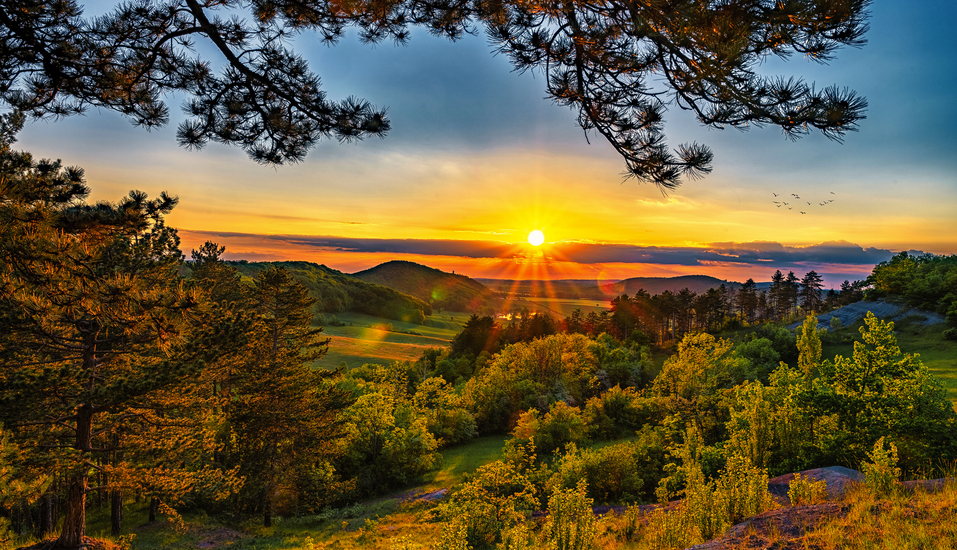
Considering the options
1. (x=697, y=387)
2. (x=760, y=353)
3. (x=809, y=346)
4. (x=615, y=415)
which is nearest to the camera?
(x=809, y=346)

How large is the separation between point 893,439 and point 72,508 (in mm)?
24078

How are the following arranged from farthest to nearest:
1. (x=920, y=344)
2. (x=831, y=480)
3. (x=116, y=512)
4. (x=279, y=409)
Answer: (x=920, y=344)
(x=279, y=409)
(x=116, y=512)
(x=831, y=480)

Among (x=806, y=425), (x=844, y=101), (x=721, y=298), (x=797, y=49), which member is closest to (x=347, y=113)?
(x=797, y=49)

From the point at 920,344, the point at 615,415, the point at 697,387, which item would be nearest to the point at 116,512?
the point at 697,387

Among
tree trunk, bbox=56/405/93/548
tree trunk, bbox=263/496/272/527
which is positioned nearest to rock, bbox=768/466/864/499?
tree trunk, bbox=56/405/93/548

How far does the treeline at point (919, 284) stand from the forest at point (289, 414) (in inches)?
1495

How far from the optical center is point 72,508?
41.4 feet

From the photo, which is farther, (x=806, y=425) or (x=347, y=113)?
(x=806, y=425)

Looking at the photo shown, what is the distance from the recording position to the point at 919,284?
55.5 meters

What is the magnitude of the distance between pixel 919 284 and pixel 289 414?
257 ft

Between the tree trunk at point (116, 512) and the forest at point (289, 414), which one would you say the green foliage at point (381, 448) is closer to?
the forest at point (289, 414)

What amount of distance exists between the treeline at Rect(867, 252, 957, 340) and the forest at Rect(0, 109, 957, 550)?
38.0 metres

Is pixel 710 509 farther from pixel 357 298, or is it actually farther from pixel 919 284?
pixel 357 298

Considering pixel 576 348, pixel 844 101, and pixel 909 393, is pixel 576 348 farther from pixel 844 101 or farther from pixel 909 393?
pixel 844 101
